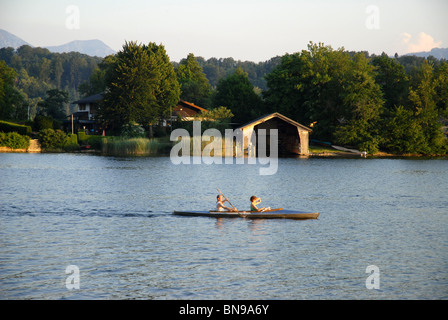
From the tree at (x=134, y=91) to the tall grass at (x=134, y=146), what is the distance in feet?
22.1

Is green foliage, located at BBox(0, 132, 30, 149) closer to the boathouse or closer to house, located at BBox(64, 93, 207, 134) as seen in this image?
house, located at BBox(64, 93, 207, 134)

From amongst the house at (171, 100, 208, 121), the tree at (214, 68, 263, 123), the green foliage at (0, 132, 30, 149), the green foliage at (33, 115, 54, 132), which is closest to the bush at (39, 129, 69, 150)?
the green foliage at (33, 115, 54, 132)

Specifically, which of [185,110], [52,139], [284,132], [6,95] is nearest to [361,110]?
[284,132]

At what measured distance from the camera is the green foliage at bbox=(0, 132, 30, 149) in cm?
8162

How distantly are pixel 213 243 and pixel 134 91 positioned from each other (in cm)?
7030

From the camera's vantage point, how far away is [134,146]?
81938mm

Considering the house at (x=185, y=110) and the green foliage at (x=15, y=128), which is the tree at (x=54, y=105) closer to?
the green foliage at (x=15, y=128)

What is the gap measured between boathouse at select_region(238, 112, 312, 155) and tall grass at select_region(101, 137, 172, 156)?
1313 centimetres

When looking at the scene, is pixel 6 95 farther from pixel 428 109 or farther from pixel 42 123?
pixel 428 109

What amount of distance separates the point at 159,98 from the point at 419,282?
81.6 metres
